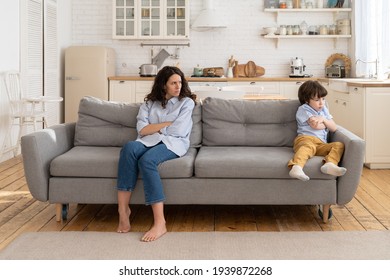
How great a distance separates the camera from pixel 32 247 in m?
3.42

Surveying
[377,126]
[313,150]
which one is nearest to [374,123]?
[377,126]

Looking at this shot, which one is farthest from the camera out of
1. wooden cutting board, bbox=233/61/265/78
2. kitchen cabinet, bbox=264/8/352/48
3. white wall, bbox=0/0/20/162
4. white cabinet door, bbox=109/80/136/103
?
wooden cutting board, bbox=233/61/265/78

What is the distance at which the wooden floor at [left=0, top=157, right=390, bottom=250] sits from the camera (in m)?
3.88

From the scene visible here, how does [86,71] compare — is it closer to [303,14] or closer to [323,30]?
[303,14]

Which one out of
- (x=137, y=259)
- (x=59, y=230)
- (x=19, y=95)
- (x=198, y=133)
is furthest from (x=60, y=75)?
(x=137, y=259)

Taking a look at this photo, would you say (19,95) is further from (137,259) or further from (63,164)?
(137,259)

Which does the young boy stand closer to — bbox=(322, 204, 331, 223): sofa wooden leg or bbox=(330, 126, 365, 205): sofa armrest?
bbox=(330, 126, 365, 205): sofa armrest

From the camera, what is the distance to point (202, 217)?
4176 millimetres

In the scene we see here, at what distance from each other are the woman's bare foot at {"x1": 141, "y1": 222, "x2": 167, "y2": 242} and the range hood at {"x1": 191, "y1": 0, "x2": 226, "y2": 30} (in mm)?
5650

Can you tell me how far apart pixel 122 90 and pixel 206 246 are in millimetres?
5719

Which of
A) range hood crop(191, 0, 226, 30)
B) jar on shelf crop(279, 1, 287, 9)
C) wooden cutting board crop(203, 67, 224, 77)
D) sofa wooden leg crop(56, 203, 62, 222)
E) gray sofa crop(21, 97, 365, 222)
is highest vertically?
jar on shelf crop(279, 1, 287, 9)

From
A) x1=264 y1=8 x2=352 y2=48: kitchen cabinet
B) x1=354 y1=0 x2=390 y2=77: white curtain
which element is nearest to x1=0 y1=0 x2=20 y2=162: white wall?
x1=264 y1=8 x2=352 y2=48: kitchen cabinet

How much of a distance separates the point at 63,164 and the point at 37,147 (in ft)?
0.66

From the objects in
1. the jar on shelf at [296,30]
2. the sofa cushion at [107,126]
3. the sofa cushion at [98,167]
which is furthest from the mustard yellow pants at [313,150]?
the jar on shelf at [296,30]
